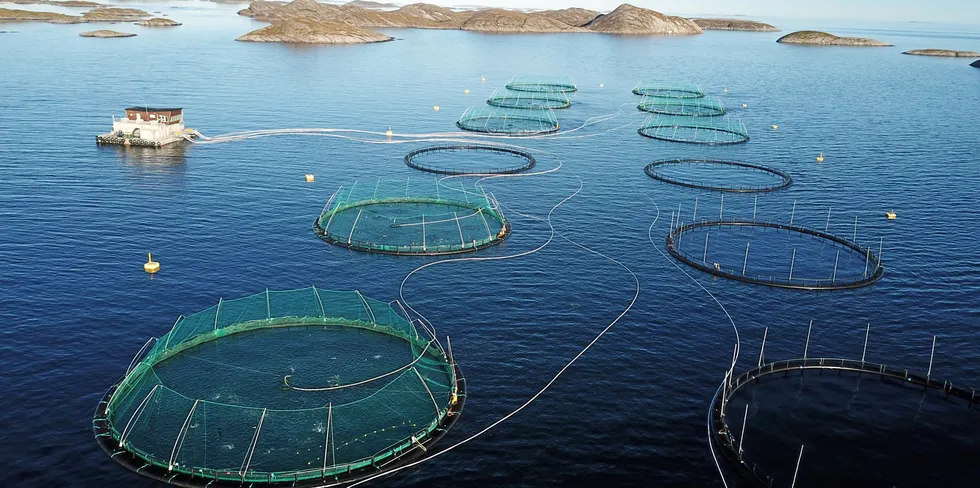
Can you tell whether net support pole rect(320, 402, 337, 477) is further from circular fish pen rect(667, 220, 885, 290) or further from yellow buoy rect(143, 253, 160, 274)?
circular fish pen rect(667, 220, 885, 290)

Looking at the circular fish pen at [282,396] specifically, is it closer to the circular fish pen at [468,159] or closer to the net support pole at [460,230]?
the net support pole at [460,230]

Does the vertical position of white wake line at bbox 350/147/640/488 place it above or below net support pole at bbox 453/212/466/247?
below

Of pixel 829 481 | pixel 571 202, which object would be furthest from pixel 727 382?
pixel 571 202

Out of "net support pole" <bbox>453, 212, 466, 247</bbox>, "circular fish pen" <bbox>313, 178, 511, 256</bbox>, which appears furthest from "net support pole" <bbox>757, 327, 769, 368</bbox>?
"net support pole" <bbox>453, 212, 466, 247</bbox>

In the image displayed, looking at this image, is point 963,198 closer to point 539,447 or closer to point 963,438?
point 963,438

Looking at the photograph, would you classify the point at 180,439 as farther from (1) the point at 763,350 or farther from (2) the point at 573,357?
(1) the point at 763,350

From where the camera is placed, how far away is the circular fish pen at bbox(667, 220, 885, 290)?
10556 cm

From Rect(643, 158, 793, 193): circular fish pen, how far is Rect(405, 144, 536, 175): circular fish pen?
2888cm

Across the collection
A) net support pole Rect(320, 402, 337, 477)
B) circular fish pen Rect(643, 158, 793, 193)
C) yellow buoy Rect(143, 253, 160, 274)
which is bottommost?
net support pole Rect(320, 402, 337, 477)

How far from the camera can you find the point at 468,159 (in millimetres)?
168500

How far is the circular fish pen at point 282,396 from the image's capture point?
205 ft

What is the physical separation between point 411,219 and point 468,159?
49283mm

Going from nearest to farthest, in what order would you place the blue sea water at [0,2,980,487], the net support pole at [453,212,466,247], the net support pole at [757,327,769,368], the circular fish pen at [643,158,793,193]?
1. the blue sea water at [0,2,980,487]
2. the net support pole at [757,327,769,368]
3. the net support pole at [453,212,466,247]
4. the circular fish pen at [643,158,793,193]

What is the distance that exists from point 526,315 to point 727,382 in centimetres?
2587
